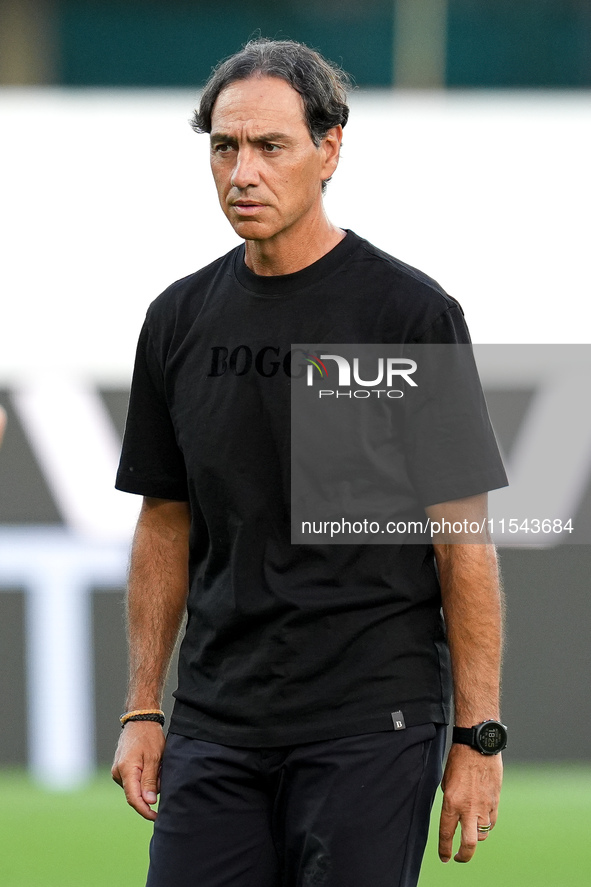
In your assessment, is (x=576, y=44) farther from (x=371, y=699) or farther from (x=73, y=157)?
(x=371, y=699)

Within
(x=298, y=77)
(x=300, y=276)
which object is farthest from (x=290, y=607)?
(x=298, y=77)

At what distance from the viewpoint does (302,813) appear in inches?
68.1

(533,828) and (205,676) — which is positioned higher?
(205,676)

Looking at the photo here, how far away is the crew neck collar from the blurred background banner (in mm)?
2595

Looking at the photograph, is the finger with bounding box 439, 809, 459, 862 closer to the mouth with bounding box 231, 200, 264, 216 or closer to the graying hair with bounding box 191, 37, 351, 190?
the mouth with bounding box 231, 200, 264, 216

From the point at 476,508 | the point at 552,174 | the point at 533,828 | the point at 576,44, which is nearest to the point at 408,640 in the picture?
the point at 476,508

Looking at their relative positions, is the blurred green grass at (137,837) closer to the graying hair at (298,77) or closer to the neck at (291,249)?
the neck at (291,249)

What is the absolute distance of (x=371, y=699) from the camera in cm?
174

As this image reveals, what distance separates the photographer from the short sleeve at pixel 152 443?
2.00 metres

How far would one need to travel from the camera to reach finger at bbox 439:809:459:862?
175 cm

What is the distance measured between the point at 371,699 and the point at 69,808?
108 inches

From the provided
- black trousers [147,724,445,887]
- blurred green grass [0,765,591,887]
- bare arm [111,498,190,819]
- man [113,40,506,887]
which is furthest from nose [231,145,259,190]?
blurred green grass [0,765,591,887]

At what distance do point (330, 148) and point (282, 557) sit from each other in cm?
68

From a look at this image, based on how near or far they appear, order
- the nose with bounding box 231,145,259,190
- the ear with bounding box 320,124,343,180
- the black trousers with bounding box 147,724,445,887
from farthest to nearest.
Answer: the ear with bounding box 320,124,343,180 → the nose with bounding box 231,145,259,190 → the black trousers with bounding box 147,724,445,887
